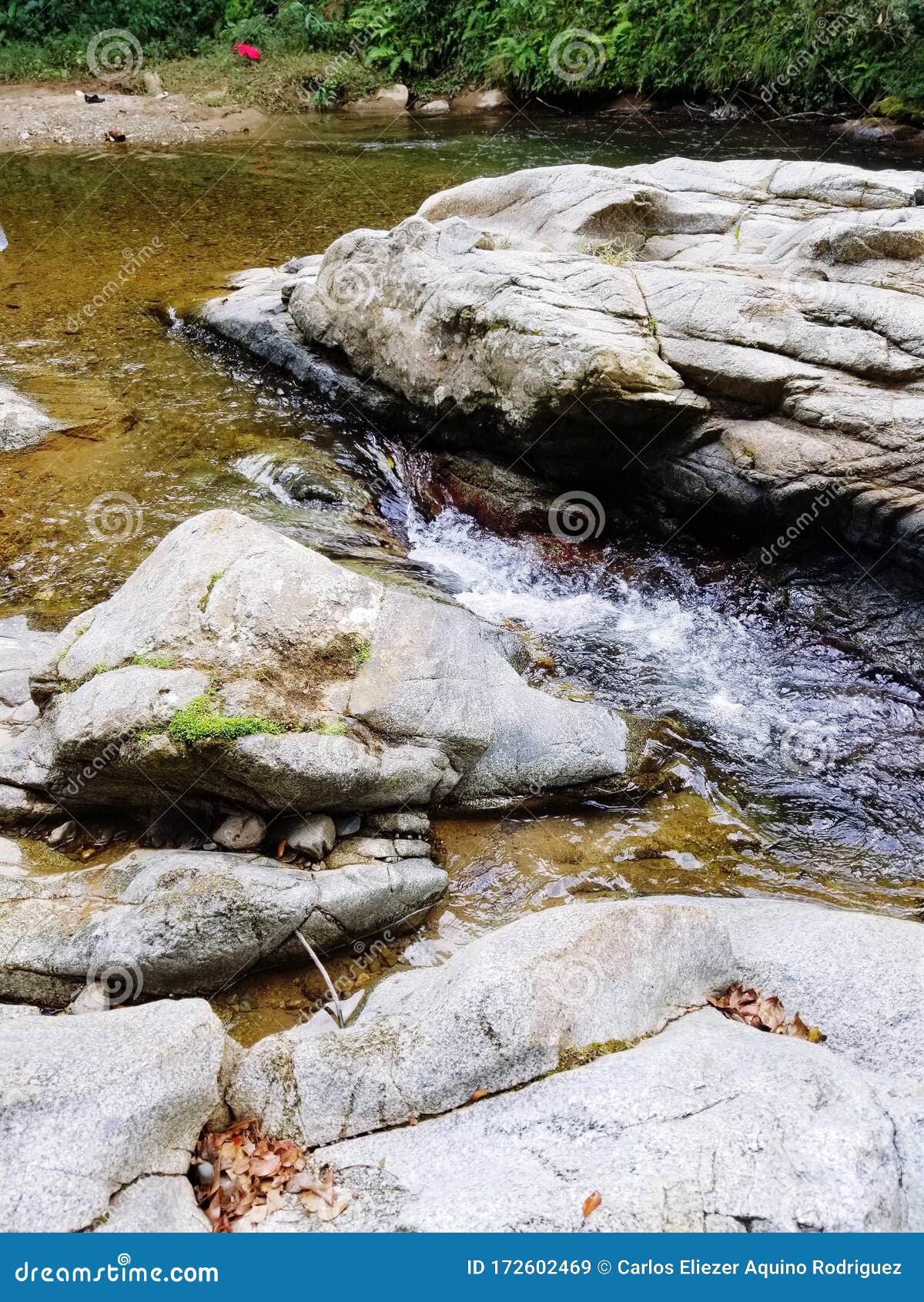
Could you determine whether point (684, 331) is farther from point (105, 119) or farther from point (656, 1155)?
point (105, 119)

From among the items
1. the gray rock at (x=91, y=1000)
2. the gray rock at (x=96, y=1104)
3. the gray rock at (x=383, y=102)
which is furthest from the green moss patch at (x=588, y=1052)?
the gray rock at (x=383, y=102)

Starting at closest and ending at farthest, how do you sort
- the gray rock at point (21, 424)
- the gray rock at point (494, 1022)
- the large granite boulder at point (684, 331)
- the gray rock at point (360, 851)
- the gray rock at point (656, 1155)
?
the gray rock at point (656, 1155) → the gray rock at point (494, 1022) → the gray rock at point (360, 851) → the large granite boulder at point (684, 331) → the gray rock at point (21, 424)

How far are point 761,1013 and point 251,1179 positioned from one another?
2.23m

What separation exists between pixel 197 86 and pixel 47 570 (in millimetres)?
23714

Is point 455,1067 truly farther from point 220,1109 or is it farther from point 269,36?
point 269,36

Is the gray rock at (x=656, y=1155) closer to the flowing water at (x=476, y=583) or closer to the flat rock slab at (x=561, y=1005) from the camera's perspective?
the flat rock slab at (x=561, y=1005)

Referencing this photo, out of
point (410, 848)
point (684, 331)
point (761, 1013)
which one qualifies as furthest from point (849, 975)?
point (684, 331)

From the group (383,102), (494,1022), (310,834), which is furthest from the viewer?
(383,102)

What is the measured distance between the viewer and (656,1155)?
307cm

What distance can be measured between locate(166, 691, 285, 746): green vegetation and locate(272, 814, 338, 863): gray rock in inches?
20.8

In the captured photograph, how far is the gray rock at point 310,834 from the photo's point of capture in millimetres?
4855

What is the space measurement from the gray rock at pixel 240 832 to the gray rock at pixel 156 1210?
6.22 ft

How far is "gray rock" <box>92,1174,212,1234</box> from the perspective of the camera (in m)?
2.98

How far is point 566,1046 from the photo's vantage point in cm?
355
